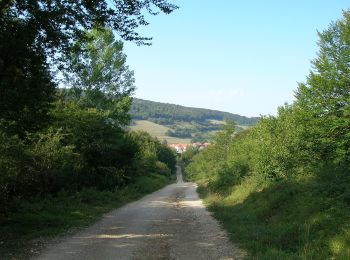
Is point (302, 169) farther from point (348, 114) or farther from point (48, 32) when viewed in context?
point (48, 32)

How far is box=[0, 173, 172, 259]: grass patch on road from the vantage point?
40.3ft

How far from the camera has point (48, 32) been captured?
12.4 meters

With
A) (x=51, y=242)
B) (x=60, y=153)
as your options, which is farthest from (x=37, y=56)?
(x=60, y=153)

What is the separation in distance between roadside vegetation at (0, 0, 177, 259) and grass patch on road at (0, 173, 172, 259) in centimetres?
4

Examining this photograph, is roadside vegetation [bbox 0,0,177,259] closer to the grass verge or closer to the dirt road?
the dirt road

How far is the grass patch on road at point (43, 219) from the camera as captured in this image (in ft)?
40.3

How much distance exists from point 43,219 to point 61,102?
14064 mm

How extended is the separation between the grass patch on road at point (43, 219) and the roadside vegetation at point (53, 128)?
0.04 m

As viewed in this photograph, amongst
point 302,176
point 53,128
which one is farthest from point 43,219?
point 302,176

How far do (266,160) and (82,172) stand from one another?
12815 millimetres

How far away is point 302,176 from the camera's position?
20.6m

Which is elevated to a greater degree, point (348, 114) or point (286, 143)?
point (348, 114)

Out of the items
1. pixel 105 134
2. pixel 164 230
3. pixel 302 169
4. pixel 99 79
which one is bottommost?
pixel 164 230

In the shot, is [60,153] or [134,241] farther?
[60,153]
